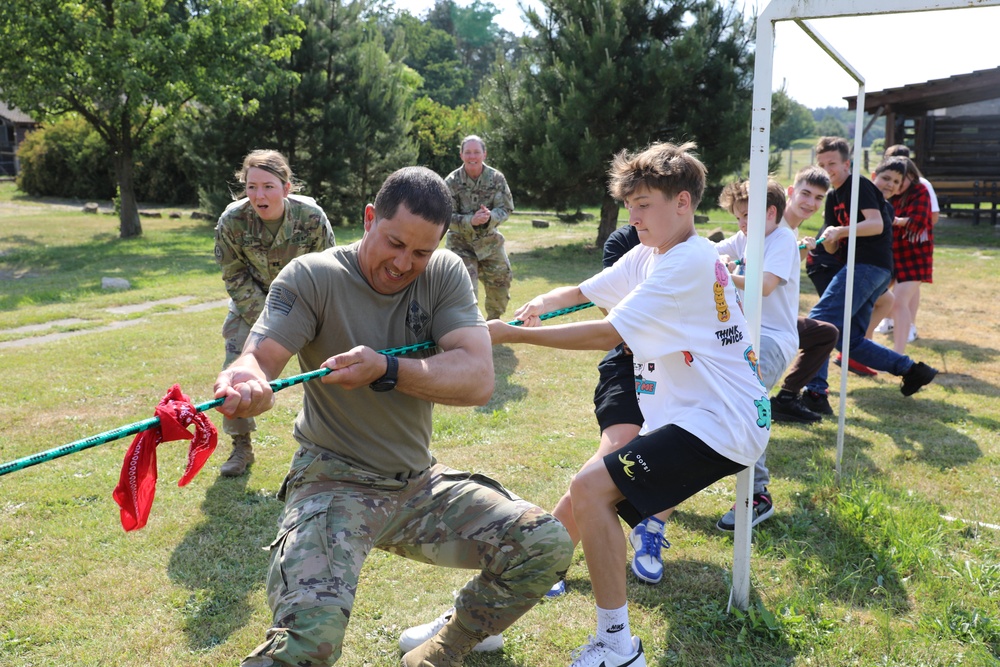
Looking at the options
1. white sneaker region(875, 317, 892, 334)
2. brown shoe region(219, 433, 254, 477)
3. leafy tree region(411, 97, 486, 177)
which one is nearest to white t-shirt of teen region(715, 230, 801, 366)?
brown shoe region(219, 433, 254, 477)

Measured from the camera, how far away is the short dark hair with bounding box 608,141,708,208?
9.68ft

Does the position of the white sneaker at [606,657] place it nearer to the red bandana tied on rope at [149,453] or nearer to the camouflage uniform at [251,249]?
the red bandana tied on rope at [149,453]

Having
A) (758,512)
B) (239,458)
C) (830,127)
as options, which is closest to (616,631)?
(758,512)

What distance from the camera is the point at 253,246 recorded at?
5023 mm

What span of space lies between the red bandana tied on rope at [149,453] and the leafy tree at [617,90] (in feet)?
45.2

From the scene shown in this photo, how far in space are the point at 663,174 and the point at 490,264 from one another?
18.8ft

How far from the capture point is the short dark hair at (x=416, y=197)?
2686 mm

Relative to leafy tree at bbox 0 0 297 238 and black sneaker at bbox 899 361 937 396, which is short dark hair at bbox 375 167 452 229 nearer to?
black sneaker at bbox 899 361 937 396

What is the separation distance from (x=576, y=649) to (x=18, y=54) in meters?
18.6

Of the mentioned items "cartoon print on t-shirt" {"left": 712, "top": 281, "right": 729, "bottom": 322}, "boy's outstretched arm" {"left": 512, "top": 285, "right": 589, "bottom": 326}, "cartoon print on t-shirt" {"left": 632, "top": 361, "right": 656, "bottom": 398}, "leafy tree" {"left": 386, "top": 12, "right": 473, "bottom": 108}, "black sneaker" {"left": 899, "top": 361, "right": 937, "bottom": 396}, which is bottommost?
"black sneaker" {"left": 899, "top": 361, "right": 937, "bottom": 396}

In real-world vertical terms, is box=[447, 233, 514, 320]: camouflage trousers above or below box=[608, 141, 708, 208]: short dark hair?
below

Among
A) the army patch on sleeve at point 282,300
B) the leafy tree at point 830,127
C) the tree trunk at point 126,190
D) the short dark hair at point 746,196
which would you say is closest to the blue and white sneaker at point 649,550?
the short dark hair at point 746,196

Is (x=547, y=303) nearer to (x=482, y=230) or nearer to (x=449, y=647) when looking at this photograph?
(x=449, y=647)

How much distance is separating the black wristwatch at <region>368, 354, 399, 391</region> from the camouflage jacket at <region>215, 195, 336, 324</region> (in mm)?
2674
